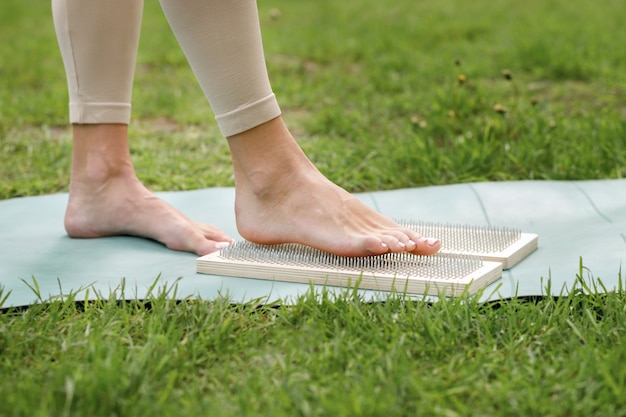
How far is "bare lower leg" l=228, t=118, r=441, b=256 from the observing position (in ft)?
5.53

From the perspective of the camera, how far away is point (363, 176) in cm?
262

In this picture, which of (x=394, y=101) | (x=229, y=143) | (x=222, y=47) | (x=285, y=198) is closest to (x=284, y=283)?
(x=285, y=198)

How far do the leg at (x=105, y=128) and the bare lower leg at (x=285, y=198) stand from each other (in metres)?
0.18

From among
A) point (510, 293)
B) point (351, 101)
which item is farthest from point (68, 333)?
point (351, 101)

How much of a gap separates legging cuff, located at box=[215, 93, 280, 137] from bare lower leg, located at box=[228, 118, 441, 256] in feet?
0.05

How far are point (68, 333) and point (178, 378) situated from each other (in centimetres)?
24

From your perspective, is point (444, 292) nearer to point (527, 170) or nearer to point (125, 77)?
point (125, 77)

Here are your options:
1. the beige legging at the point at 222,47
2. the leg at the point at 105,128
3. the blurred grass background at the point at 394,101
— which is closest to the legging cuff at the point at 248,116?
the beige legging at the point at 222,47

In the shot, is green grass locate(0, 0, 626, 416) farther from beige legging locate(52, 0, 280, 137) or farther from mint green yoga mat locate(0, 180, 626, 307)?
beige legging locate(52, 0, 280, 137)

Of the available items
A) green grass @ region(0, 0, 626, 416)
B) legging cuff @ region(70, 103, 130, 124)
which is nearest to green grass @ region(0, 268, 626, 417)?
green grass @ region(0, 0, 626, 416)

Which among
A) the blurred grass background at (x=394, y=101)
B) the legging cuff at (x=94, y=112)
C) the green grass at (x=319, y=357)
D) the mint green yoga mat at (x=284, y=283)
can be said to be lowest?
the green grass at (x=319, y=357)

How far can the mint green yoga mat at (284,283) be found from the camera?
1.57 metres

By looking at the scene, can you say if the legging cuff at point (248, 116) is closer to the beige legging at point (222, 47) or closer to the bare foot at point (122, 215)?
the beige legging at point (222, 47)

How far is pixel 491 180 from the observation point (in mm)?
2539
